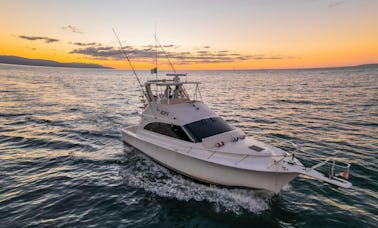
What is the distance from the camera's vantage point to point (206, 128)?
1093cm

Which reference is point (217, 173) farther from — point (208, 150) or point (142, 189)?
point (142, 189)

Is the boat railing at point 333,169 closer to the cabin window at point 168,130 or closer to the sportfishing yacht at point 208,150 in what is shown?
the sportfishing yacht at point 208,150

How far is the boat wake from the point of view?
876 centimetres

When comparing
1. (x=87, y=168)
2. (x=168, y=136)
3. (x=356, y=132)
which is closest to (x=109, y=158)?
(x=87, y=168)

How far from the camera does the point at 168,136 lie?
1148 centimetres

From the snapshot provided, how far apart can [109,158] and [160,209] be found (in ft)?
19.5

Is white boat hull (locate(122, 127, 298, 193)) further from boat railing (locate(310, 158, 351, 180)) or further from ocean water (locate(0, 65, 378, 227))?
boat railing (locate(310, 158, 351, 180))

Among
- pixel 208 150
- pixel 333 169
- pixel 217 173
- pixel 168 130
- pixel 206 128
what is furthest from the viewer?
pixel 168 130

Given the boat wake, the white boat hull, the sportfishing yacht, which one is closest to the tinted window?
the sportfishing yacht

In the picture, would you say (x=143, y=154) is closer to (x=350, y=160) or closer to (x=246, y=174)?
(x=246, y=174)

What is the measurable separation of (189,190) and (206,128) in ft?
9.33

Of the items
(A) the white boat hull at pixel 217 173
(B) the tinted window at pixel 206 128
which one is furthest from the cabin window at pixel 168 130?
(A) the white boat hull at pixel 217 173

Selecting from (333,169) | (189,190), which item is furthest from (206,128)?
(333,169)

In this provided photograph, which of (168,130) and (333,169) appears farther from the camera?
(168,130)
